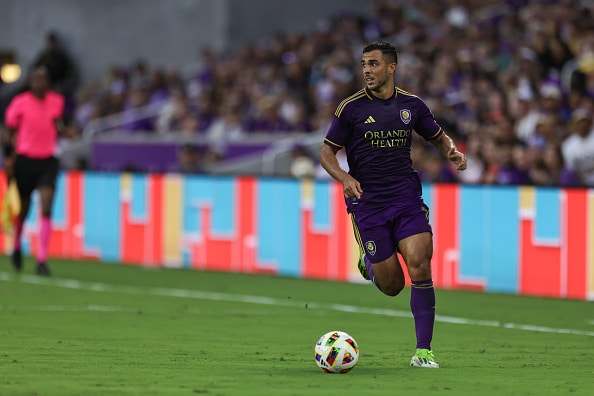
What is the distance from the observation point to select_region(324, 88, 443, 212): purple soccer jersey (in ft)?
35.3

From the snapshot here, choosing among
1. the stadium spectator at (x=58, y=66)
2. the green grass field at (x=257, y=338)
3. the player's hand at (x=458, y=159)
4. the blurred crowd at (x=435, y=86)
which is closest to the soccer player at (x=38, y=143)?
the green grass field at (x=257, y=338)

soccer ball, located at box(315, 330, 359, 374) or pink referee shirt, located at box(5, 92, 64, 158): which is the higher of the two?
pink referee shirt, located at box(5, 92, 64, 158)

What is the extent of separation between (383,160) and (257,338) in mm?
2416

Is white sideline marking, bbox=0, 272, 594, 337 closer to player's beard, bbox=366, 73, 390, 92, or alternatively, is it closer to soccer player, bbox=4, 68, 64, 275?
soccer player, bbox=4, 68, 64, 275

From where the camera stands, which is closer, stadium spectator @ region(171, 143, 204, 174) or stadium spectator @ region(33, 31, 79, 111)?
stadium spectator @ region(171, 143, 204, 174)

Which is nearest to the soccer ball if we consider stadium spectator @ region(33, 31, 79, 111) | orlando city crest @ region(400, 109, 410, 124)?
orlando city crest @ region(400, 109, 410, 124)

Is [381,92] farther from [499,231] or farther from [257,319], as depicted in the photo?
[499,231]

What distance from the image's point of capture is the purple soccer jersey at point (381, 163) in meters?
10.7

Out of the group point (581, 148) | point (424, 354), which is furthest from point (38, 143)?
point (424, 354)

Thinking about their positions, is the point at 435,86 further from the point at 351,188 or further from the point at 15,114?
the point at 351,188

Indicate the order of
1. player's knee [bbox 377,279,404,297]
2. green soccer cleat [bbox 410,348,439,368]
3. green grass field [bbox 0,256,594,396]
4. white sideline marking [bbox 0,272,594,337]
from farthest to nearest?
white sideline marking [bbox 0,272,594,337], player's knee [bbox 377,279,404,297], green soccer cleat [bbox 410,348,439,368], green grass field [bbox 0,256,594,396]

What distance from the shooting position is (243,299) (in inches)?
659

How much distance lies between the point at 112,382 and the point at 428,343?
244cm

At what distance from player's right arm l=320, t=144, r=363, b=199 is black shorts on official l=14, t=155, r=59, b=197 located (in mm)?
9124
